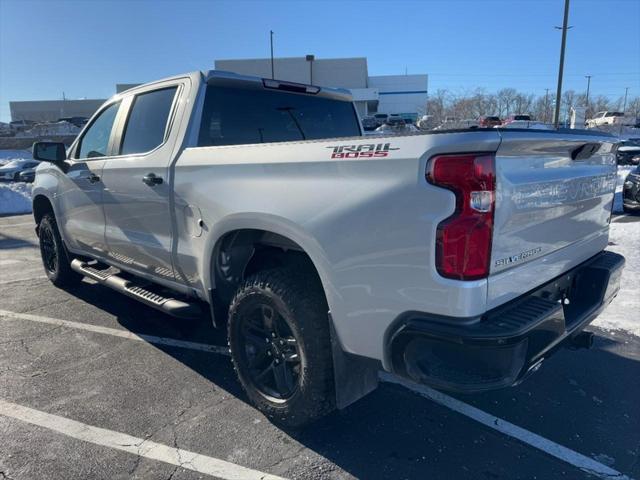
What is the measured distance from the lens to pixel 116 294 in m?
5.77

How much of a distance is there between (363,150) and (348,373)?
119 cm

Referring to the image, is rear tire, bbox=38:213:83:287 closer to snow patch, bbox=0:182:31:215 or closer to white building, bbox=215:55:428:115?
snow patch, bbox=0:182:31:215

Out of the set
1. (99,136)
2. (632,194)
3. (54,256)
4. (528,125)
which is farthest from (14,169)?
(632,194)

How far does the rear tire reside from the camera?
5578 millimetres

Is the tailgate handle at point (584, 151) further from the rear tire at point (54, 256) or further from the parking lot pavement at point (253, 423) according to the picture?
the rear tire at point (54, 256)

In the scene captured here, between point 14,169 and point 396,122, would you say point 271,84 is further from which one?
point 396,122

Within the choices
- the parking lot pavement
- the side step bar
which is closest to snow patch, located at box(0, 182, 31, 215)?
the side step bar

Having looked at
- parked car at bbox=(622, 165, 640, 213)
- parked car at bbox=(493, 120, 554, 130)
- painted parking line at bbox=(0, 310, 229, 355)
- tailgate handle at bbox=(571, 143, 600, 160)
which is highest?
parked car at bbox=(493, 120, 554, 130)

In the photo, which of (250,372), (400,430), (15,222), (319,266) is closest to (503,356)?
(319,266)

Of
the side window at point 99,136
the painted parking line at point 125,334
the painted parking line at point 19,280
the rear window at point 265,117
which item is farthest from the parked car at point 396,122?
the painted parking line at point 125,334

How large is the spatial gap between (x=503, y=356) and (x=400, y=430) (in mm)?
1207

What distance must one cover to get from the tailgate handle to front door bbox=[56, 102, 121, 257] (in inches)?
143

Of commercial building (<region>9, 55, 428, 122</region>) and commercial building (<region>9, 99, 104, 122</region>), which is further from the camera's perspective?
commercial building (<region>9, 99, 104, 122</region>)

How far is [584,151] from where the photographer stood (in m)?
2.71
